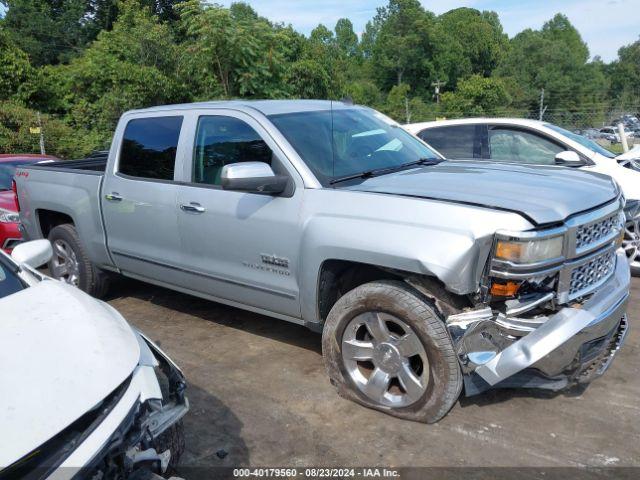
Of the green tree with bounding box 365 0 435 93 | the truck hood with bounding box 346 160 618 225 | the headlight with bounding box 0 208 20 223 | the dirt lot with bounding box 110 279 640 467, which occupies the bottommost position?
the dirt lot with bounding box 110 279 640 467

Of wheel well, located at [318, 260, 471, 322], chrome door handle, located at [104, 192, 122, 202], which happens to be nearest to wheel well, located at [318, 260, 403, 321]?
wheel well, located at [318, 260, 471, 322]

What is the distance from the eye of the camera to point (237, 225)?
4199mm

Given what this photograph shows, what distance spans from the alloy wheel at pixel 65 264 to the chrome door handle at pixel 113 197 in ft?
3.13

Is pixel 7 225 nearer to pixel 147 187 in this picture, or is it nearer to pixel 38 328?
pixel 147 187

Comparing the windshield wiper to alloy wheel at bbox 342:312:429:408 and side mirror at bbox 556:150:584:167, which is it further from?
side mirror at bbox 556:150:584:167

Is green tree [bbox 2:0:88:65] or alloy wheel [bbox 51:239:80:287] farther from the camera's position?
green tree [bbox 2:0:88:65]

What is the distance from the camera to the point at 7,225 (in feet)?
24.4

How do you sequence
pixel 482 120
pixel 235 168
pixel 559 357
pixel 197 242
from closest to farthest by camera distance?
pixel 559 357 → pixel 235 168 → pixel 197 242 → pixel 482 120

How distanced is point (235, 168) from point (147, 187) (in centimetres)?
146

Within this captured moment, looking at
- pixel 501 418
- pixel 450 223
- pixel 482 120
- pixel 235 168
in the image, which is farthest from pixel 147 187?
pixel 482 120

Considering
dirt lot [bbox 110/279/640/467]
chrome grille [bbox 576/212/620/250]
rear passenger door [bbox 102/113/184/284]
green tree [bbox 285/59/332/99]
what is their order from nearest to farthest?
dirt lot [bbox 110/279/640/467] < chrome grille [bbox 576/212/620/250] < rear passenger door [bbox 102/113/184/284] < green tree [bbox 285/59/332/99]

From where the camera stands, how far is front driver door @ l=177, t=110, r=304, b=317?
3971mm

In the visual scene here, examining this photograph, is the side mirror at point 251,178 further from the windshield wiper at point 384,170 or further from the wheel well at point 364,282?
the wheel well at point 364,282

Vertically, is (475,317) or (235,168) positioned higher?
(235,168)
